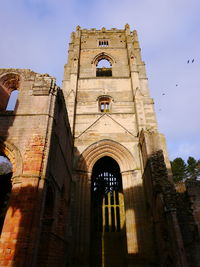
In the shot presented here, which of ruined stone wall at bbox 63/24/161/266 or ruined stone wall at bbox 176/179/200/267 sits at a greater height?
ruined stone wall at bbox 63/24/161/266

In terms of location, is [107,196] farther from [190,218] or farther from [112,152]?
[190,218]

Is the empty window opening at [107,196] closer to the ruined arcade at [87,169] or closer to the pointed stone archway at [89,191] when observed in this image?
the ruined arcade at [87,169]

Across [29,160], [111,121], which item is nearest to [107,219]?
[111,121]

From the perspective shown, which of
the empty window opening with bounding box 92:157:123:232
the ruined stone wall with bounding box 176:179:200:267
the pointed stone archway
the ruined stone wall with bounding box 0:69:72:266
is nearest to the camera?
the ruined stone wall with bounding box 0:69:72:266

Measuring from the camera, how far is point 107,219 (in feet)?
42.7

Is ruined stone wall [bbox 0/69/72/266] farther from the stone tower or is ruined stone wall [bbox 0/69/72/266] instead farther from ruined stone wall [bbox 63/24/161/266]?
the stone tower

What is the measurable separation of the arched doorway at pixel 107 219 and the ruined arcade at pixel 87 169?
6 centimetres

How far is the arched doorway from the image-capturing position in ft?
35.9

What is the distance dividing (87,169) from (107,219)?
4258 mm

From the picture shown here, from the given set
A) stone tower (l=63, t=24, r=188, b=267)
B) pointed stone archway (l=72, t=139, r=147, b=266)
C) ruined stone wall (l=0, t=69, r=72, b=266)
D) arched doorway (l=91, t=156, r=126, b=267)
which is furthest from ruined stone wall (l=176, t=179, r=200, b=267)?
ruined stone wall (l=0, t=69, r=72, b=266)

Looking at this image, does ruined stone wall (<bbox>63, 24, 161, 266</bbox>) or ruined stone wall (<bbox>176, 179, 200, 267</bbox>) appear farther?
ruined stone wall (<bbox>63, 24, 161, 266</bbox>)

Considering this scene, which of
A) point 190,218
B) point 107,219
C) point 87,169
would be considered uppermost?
point 87,169

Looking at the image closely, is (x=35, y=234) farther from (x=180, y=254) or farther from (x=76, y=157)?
(x=76, y=157)

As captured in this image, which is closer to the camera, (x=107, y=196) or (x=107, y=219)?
(x=107, y=219)
